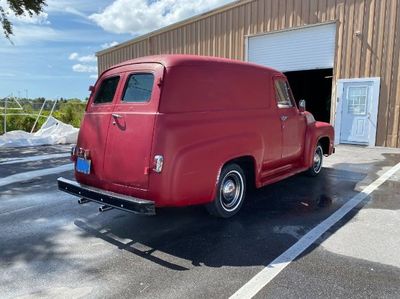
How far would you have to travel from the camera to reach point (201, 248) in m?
3.88

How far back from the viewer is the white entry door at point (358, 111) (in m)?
12.0

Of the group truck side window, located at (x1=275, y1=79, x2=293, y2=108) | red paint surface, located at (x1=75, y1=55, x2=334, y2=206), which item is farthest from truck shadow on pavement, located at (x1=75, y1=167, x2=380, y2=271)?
truck side window, located at (x1=275, y1=79, x2=293, y2=108)

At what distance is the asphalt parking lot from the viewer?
308 cm

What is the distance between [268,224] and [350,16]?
10.3 meters

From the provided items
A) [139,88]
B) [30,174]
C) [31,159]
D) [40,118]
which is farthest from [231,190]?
[40,118]

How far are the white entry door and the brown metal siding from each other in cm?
21

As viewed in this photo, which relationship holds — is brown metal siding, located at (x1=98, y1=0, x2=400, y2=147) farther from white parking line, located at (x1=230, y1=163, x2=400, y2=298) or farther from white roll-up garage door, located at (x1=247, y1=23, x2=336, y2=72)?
white parking line, located at (x1=230, y1=163, x2=400, y2=298)

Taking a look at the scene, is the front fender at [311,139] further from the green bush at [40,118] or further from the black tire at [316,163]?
the green bush at [40,118]

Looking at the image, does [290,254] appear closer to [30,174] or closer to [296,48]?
[30,174]

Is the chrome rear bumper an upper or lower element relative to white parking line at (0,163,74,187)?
upper

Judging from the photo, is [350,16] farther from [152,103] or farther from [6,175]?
[6,175]

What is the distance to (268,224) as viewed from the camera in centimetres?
461

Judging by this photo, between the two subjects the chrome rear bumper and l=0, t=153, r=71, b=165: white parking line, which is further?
l=0, t=153, r=71, b=165: white parking line

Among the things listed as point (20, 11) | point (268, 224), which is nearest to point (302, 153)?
point (268, 224)
